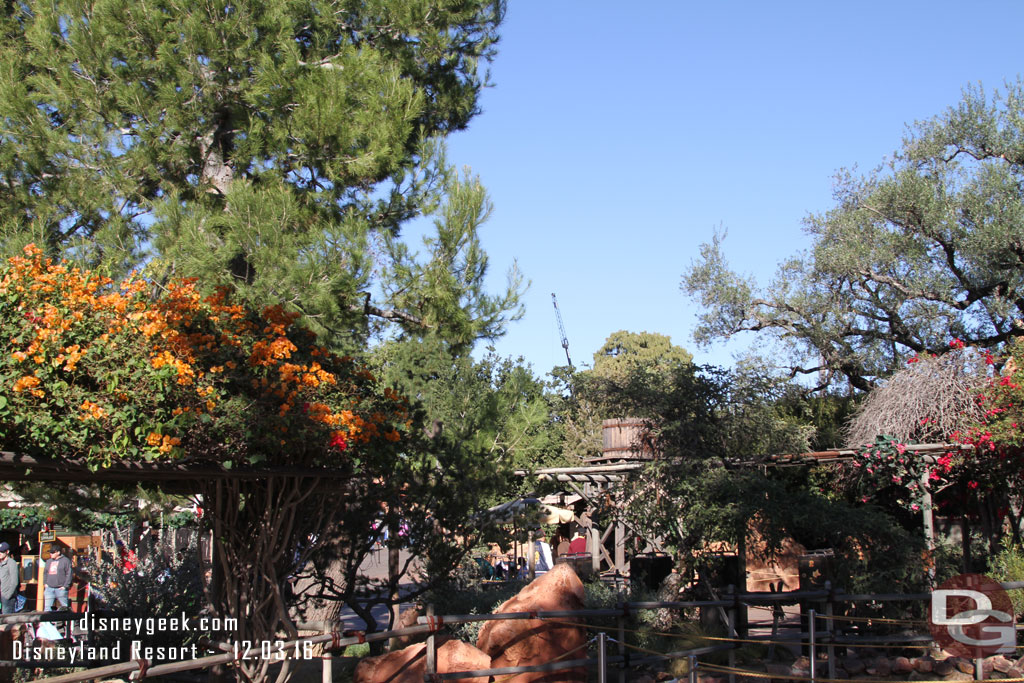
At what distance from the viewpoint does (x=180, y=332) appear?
5.95m

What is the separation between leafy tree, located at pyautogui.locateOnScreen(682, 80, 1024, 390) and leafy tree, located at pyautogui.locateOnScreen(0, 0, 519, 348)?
29.0 ft

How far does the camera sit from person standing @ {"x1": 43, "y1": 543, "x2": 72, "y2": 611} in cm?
1134

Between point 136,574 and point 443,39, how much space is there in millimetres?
7440

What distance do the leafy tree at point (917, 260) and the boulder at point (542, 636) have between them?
10629mm

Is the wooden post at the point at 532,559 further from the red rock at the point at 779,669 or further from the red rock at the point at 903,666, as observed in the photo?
the red rock at the point at 903,666

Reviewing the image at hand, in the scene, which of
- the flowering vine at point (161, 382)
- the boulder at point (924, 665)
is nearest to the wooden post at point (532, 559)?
the boulder at point (924, 665)

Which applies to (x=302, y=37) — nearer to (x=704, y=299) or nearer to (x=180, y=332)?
(x=180, y=332)

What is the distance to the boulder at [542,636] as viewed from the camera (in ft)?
23.1

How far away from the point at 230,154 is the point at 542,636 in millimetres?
6798

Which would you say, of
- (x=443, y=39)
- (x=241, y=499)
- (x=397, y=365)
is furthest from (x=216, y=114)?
(x=241, y=499)

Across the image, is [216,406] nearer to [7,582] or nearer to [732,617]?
[732,617]

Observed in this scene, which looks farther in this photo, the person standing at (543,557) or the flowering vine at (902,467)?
the person standing at (543,557)

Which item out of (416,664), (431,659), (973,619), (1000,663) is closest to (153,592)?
(416,664)

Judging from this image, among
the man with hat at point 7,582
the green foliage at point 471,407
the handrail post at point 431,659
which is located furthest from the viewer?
the man with hat at point 7,582
